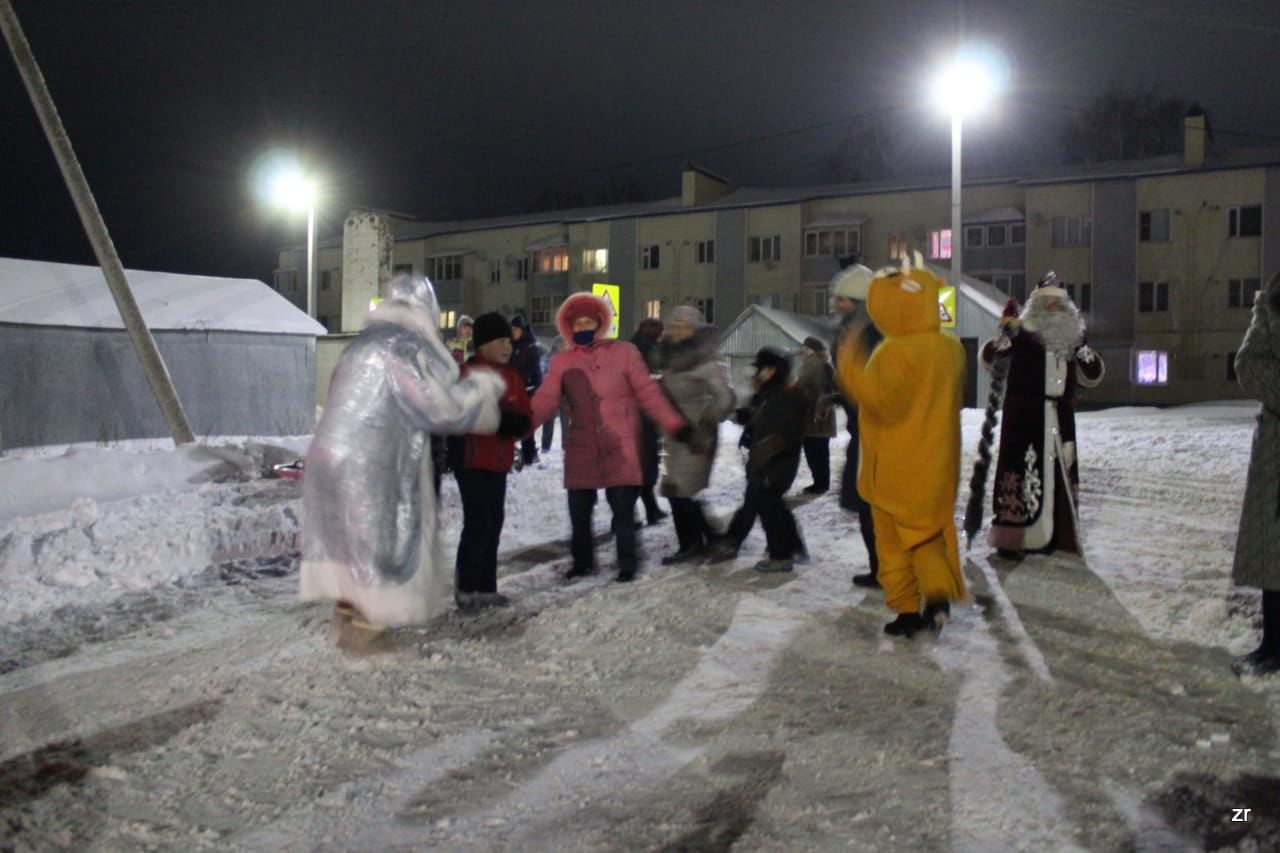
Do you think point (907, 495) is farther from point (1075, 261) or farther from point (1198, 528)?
point (1075, 261)

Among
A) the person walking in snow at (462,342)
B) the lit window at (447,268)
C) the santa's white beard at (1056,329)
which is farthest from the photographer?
the lit window at (447,268)

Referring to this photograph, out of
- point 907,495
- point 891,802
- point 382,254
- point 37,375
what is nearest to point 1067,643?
point 907,495

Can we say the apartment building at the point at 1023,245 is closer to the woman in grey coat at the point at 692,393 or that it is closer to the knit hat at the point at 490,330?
the woman in grey coat at the point at 692,393

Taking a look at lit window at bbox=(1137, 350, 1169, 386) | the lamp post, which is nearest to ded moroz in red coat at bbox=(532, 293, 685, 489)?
the lamp post

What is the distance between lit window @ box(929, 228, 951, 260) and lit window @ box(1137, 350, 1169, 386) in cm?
967

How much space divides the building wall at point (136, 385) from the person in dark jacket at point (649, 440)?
10.3m

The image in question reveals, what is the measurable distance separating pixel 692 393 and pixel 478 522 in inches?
75.0

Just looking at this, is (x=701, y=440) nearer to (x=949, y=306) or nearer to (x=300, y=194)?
(x=949, y=306)

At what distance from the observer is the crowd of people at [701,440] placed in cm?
466

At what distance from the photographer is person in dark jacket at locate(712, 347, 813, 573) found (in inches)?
259

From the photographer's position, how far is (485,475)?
18.4ft

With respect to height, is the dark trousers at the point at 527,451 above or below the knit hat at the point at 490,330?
below

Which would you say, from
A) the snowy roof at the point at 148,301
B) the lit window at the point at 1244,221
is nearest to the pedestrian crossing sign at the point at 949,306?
the snowy roof at the point at 148,301

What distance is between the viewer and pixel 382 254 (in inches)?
538
